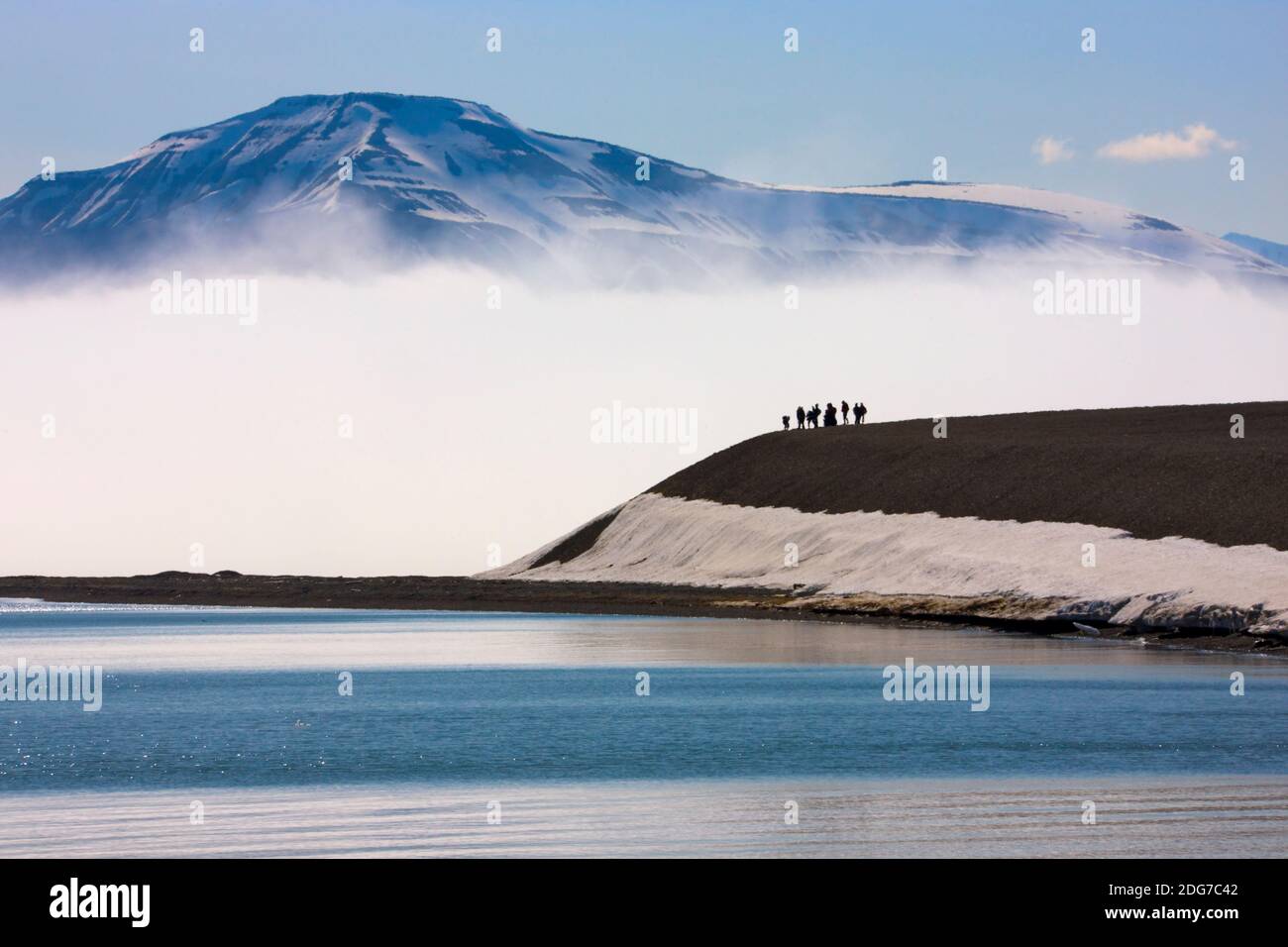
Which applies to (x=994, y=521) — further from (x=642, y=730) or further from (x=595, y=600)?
(x=642, y=730)

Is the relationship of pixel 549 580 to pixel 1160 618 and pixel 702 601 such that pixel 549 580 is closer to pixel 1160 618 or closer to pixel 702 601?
pixel 702 601

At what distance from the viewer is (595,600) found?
10956 cm

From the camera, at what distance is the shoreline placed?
235 feet

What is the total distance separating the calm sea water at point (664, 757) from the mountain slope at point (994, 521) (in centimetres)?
814

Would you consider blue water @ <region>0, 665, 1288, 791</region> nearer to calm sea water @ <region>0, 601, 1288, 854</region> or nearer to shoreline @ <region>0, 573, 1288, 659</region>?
calm sea water @ <region>0, 601, 1288, 854</region>

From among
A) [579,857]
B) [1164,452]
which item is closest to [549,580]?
[1164,452]

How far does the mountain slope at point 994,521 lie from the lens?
75562 millimetres

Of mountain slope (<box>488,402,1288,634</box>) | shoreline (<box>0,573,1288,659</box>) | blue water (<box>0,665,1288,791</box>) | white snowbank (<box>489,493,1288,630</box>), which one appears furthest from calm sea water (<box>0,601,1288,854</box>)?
mountain slope (<box>488,402,1288,634</box>)

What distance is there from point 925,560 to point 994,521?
4.56 metres

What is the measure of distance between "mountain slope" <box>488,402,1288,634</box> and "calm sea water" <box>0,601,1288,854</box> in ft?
26.7

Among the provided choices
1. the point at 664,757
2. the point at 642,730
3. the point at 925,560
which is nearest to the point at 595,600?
the point at 925,560

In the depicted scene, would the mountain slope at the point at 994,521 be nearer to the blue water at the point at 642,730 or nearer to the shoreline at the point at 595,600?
the shoreline at the point at 595,600

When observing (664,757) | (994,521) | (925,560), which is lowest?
(664,757)
